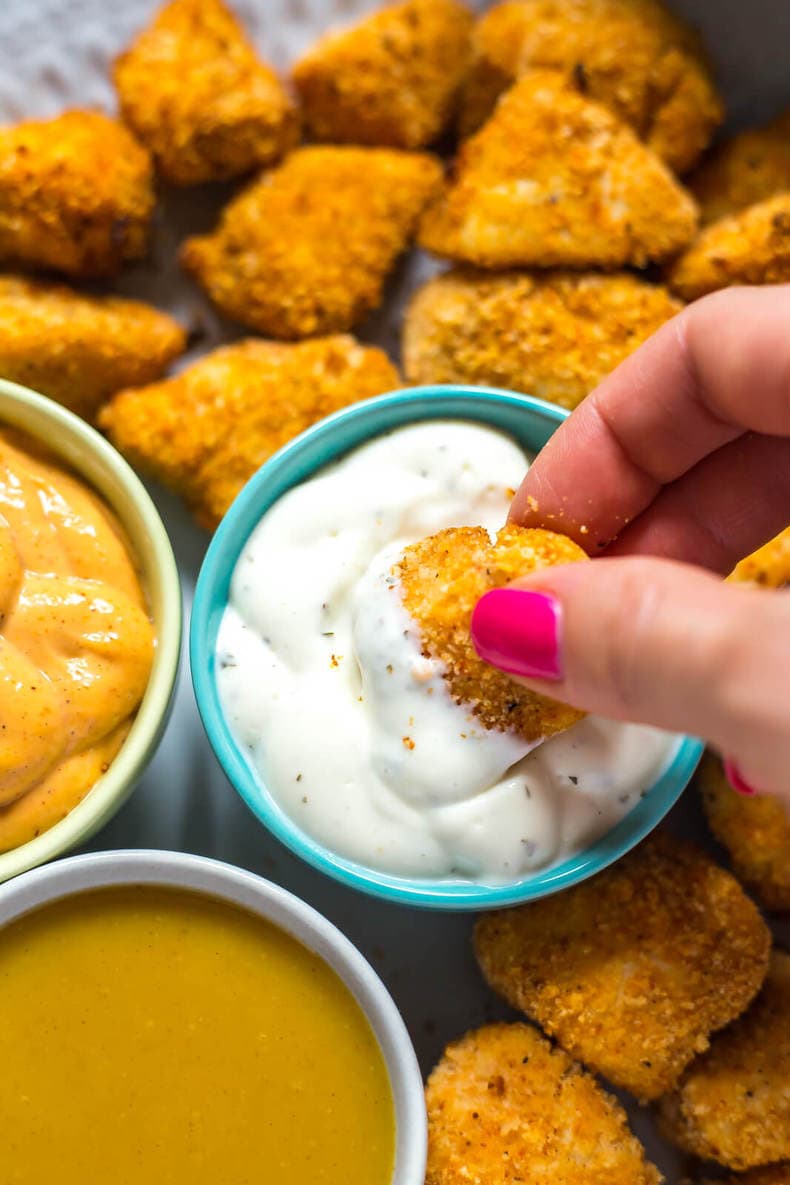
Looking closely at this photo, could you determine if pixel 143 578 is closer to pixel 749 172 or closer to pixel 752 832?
pixel 752 832

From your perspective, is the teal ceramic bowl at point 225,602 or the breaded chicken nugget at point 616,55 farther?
the breaded chicken nugget at point 616,55

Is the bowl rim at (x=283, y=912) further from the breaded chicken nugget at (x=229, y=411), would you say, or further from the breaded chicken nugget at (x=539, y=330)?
the breaded chicken nugget at (x=539, y=330)

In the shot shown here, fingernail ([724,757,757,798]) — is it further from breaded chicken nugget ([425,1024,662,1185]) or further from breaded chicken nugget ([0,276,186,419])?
breaded chicken nugget ([0,276,186,419])

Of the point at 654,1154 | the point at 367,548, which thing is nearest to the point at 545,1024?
the point at 654,1154

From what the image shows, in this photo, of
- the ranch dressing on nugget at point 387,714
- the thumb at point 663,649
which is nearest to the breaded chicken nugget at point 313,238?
the ranch dressing on nugget at point 387,714

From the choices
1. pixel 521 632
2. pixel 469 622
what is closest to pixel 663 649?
pixel 521 632
